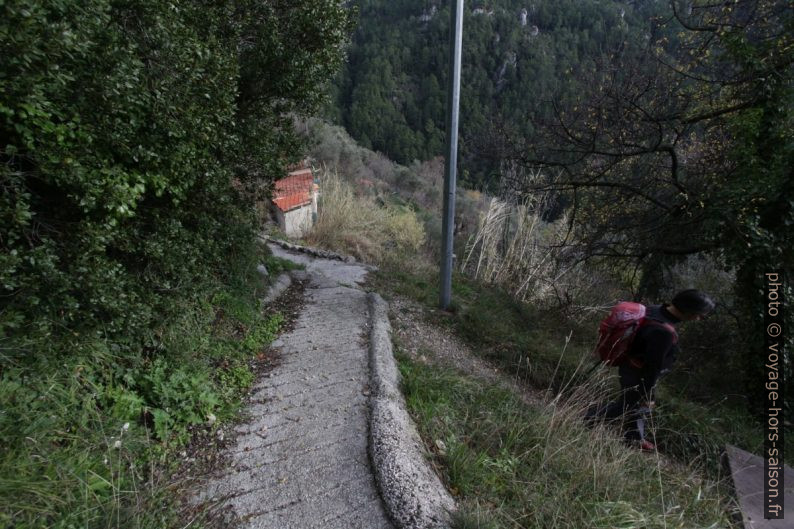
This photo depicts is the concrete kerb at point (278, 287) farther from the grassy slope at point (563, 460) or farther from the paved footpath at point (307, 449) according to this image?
the grassy slope at point (563, 460)

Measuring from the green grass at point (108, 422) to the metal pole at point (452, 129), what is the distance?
3.35m

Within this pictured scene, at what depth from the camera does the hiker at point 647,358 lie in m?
3.36

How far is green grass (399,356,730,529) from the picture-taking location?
7.81 feet

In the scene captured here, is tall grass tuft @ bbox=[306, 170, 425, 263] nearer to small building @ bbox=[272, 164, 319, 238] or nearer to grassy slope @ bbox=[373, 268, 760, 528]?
small building @ bbox=[272, 164, 319, 238]

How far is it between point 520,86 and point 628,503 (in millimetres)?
19788

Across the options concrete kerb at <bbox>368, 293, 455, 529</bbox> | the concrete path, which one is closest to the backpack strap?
the concrete path

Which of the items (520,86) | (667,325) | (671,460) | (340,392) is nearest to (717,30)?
(667,325)

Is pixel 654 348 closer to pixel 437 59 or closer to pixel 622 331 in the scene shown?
pixel 622 331

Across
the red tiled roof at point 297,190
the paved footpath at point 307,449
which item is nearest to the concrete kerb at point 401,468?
the paved footpath at point 307,449

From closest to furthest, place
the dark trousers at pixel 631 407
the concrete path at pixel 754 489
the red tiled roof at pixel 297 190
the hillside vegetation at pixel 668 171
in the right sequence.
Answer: the concrete path at pixel 754 489 < the dark trousers at pixel 631 407 < the hillside vegetation at pixel 668 171 < the red tiled roof at pixel 297 190

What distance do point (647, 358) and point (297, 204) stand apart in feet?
33.3

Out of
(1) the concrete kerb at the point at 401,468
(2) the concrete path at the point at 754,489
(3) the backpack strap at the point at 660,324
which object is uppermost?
(3) the backpack strap at the point at 660,324

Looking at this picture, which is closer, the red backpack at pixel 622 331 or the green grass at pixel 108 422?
the green grass at pixel 108 422

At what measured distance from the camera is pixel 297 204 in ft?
39.5
